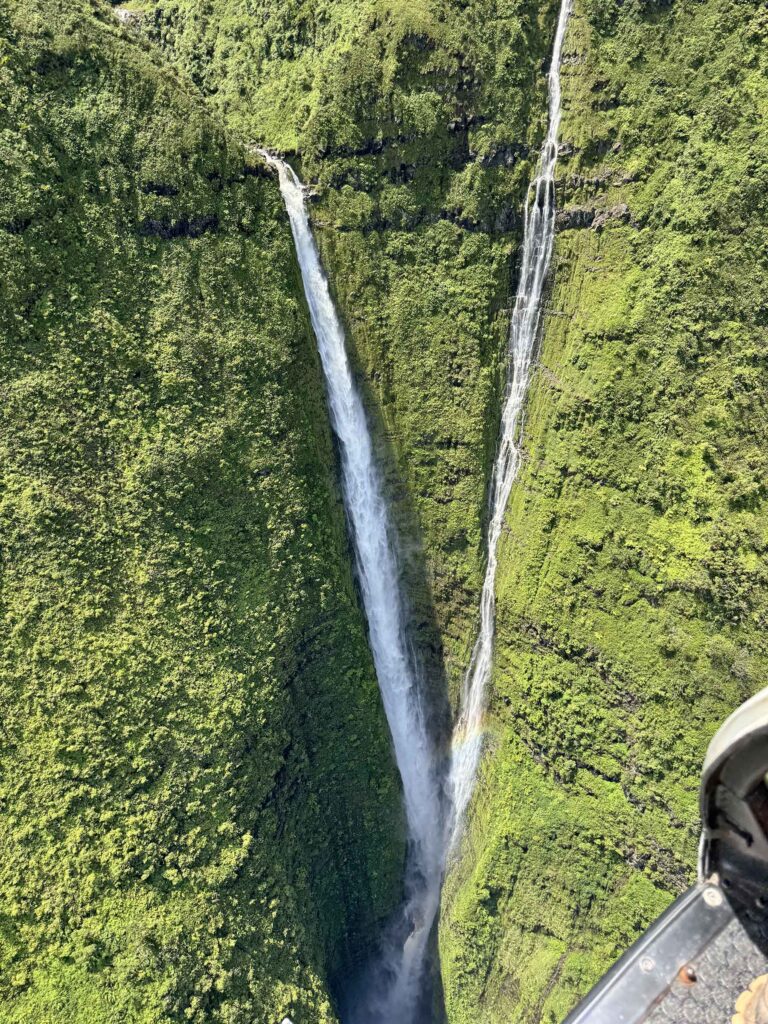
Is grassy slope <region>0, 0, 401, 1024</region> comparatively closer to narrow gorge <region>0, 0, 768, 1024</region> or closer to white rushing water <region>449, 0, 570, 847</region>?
narrow gorge <region>0, 0, 768, 1024</region>

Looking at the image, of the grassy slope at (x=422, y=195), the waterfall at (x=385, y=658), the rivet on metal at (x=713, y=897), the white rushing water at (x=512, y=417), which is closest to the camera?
the rivet on metal at (x=713, y=897)

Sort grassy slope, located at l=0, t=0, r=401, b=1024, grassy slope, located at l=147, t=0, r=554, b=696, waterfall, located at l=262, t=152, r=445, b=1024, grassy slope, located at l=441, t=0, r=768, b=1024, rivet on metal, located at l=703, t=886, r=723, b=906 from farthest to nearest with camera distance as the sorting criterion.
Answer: waterfall, located at l=262, t=152, r=445, b=1024
grassy slope, located at l=147, t=0, r=554, b=696
grassy slope, located at l=441, t=0, r=768, b=1024
grassy slope, located at l=0, t=0, r=401, b=1024
rivet on metal, located at l=703, t=886, r=723, b=906

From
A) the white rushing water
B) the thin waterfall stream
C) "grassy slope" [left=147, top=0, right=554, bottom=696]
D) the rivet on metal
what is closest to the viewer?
the rivet on metal

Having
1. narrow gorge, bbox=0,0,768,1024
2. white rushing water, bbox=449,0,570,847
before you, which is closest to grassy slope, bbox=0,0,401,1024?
narrow gorge, bbox=0,0,768,1024

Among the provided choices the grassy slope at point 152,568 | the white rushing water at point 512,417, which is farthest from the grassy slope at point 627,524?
the grassy slope at point 152,568

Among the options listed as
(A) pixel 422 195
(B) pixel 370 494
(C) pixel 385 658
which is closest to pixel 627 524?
(B) pixel 370 494

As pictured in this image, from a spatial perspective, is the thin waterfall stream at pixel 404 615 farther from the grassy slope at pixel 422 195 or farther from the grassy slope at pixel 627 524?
the grassy slope at pixel 627 524
